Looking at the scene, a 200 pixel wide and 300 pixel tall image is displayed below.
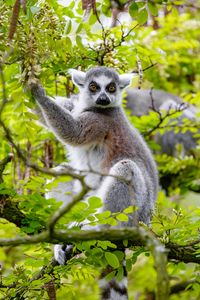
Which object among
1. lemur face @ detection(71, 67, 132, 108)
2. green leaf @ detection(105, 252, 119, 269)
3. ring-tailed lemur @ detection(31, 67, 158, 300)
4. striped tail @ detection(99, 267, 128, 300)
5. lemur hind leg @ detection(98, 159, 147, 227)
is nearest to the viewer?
green leaf @ detection(105, 252, 119, 269)

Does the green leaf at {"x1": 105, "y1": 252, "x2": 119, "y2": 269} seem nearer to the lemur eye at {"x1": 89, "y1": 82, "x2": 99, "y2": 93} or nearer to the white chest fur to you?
the white chest fur

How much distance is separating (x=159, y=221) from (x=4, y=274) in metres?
1.27

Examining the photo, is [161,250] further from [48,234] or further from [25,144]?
[25,144]

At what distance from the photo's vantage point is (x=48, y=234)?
2596mm

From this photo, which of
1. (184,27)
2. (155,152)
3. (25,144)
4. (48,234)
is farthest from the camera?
(155,152)

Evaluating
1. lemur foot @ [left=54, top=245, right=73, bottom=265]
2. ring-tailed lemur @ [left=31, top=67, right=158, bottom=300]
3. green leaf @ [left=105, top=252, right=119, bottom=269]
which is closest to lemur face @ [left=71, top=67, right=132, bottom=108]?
ring-tailed lemur @ [left=31, top=67, right=158, bottom=300]

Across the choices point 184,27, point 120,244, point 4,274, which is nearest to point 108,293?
point 120,244

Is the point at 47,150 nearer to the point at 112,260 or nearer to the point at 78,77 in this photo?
the point at 78,77

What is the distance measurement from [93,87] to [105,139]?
0.61m

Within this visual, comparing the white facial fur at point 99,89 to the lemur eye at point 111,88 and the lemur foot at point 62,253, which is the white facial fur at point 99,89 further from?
the lemur foot at point 62,253

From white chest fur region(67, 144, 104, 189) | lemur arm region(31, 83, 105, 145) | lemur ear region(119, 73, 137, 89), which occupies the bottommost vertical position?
white chest fur region(67, 144, 104, 189)

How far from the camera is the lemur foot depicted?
482 centimetres

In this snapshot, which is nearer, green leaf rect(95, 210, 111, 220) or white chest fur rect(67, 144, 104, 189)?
green leaf rect(95, 210, 111, 220)

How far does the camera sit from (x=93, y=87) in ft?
20.4
